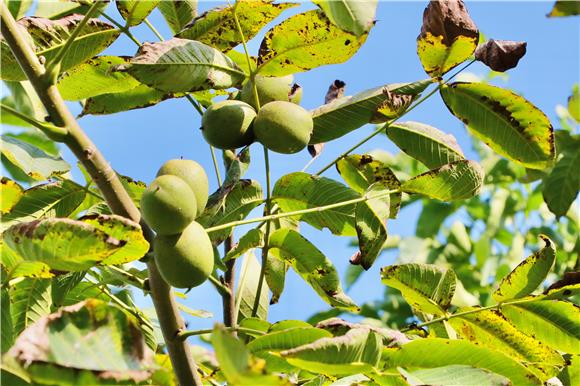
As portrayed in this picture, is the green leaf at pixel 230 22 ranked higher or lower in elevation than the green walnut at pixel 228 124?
higher

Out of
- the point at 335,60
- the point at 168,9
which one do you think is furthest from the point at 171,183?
the point at 168,9

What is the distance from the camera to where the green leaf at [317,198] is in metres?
1.89

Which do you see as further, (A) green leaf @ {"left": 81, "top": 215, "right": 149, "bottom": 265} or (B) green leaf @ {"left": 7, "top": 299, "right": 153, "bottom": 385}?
(A) green leaf @ {"left": 81, "top": 215, "right": 149, "bottom": 265}

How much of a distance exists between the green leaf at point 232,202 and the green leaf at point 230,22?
0.36 m

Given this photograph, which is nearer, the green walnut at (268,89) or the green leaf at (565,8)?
the green leaf at (565,8)

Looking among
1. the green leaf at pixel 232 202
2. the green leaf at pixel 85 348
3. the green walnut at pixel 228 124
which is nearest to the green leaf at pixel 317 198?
the green leaf at pixel 232 202

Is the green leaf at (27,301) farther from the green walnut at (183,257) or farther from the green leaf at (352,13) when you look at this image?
the green leaf at (352,13)

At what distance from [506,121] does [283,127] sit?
0.54 meters

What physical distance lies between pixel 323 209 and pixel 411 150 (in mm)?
307

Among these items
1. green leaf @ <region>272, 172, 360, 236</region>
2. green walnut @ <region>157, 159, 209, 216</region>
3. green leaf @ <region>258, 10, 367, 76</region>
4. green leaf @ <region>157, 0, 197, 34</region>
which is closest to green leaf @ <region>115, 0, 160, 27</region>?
green leaf @ <region>157, 0, 197, 34</region>

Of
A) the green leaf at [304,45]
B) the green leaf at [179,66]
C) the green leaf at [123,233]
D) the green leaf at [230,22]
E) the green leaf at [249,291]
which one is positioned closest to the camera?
the green leaf at [123,233]

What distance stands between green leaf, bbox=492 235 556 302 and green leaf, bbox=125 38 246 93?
0.80m

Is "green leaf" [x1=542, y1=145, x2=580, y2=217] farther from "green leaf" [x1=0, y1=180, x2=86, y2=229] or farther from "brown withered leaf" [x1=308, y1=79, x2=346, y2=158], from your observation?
"green leaf" [x1=0, y1=180, x2=86, y2=229]

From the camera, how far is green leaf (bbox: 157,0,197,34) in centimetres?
214
